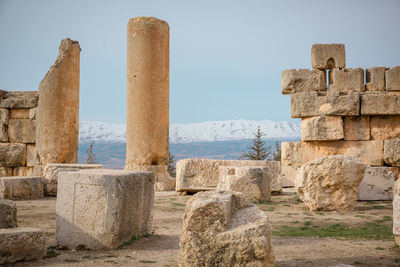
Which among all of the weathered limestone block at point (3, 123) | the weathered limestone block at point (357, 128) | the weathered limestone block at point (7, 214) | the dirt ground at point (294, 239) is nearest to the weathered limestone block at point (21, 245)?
the dirt ground at point (294, 239)

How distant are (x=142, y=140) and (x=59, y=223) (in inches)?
287

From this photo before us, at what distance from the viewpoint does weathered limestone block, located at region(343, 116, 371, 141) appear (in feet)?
35.6

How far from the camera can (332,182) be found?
8.02 metres

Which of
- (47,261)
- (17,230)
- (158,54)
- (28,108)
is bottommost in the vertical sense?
(47,261)

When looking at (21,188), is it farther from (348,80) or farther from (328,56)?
(348,80)

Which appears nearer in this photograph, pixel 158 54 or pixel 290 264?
pixel 290 264

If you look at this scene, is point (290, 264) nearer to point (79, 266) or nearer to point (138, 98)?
point (79, 266)

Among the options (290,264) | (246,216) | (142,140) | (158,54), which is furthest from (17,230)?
(158,54)

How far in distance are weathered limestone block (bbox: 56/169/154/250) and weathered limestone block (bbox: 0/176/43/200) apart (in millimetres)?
5327

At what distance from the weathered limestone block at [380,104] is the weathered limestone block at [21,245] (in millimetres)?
8546

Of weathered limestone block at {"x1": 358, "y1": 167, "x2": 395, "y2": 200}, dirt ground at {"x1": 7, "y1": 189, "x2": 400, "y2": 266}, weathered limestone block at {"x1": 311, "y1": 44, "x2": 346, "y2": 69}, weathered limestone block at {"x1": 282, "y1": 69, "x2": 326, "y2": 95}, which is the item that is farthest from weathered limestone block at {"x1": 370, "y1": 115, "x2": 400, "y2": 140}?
dirt ground at {"x1": 7, "y1": 189, "x2": 400, "y2": 266}

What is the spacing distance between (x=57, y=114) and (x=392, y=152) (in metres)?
8.92

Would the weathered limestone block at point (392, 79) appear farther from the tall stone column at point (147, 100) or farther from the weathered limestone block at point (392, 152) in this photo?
the tall stone column at point (147, 100)

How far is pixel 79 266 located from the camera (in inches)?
167
